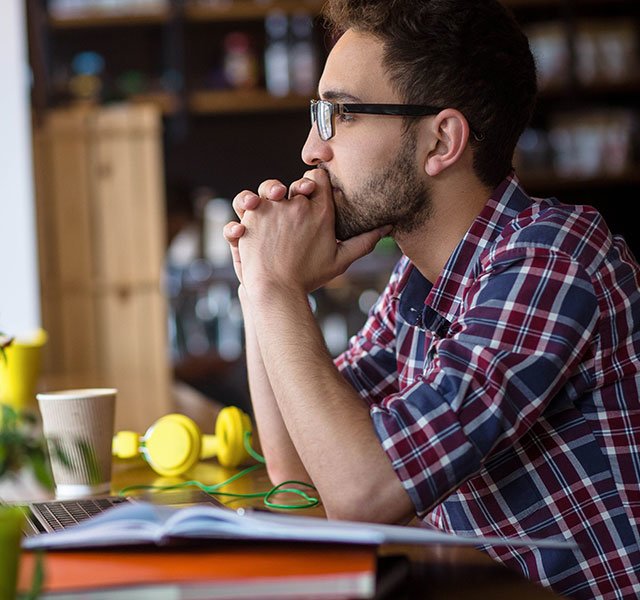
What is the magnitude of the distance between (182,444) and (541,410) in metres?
0.53

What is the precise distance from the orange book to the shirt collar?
0.55 m

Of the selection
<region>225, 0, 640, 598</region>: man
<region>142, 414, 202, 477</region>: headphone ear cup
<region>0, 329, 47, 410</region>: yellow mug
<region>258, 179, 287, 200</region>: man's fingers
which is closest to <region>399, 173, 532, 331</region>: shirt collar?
<region>225, 0, 640, 598</region>: man

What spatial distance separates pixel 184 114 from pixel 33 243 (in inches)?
33.0

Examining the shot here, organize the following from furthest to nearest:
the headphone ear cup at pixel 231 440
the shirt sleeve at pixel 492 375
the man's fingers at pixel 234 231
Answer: the headphone ear cup at pixel 231 440
the man's fingers at pixel 234 231
the shirt sleeve at pixel 492 375

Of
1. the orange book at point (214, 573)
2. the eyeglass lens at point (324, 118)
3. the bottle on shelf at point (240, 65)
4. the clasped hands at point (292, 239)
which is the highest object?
the bottle on shelf at point (240, 65)

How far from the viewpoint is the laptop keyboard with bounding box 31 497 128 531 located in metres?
1.03

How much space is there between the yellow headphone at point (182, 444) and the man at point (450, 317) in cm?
6

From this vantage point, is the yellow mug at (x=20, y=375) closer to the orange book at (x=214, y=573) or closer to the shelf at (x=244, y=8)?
the orange book at (x=214, y=573)

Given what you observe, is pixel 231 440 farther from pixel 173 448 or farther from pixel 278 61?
pixel 278 61

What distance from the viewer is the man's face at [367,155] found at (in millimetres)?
1292

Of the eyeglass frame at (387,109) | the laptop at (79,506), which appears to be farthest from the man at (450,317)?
the laptop at (79,506)

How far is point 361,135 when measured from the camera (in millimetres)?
1294

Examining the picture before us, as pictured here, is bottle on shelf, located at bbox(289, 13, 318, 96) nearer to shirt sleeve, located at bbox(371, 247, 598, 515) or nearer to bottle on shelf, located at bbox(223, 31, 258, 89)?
bottle on shelf, located at bbox(223, 31, 258, 89)

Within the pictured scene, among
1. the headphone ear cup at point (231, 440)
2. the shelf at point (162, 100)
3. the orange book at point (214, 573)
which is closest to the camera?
the orange book at point (214, 573)
